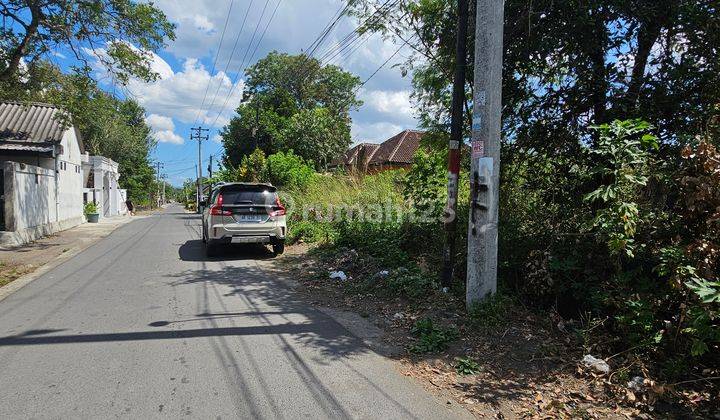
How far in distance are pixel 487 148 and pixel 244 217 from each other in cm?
620

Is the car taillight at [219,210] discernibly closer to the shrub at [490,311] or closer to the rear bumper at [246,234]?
the rear bumper at [246,234]

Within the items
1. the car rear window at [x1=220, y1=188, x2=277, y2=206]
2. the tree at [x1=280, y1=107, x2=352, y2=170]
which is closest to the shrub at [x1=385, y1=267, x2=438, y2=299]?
the car rear window at [x1=220, y1=188, x2=277, y2=206]

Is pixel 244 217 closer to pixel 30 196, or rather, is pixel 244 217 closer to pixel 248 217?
pixel 248 217

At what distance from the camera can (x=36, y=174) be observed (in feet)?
45.7

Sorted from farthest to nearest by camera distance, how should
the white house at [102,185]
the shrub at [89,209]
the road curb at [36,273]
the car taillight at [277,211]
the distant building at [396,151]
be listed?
the distant building at [396,151] < the white house at [102,185] < the shrub at [89,209] < the car taillight at [277,211] < the road curb at [36,273]

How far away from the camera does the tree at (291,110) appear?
2873cm

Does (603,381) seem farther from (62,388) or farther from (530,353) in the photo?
(62,388)

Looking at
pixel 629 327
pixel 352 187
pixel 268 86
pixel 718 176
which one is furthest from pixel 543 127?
pixel 268 86

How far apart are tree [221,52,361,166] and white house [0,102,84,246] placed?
13.1 meters

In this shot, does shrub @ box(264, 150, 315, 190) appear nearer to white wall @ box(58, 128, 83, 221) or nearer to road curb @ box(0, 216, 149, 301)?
road curb @ box(0, 216, 149, 301)

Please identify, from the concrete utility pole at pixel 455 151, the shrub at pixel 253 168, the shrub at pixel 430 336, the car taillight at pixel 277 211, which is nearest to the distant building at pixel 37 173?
the car taillight at pixel 277 211

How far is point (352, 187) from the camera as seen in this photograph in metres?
12.8

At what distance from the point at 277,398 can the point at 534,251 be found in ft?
11.0

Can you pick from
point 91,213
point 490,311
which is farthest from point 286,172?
point 490,311
